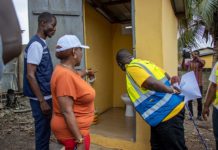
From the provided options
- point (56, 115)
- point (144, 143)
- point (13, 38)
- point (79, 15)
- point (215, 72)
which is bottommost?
point (144, 143)

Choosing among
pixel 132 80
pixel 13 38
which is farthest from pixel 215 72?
pixel 13 38

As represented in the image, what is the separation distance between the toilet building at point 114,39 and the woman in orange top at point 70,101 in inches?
71.3

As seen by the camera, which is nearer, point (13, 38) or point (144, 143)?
point (13, 38)

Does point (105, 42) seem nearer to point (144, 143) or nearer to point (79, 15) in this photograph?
point (79, 15)

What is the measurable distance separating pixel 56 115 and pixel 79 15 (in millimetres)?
2305

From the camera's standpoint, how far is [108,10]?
6602mm

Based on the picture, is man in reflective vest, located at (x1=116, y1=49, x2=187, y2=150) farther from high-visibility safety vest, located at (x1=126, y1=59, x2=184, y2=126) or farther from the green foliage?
the green foliage

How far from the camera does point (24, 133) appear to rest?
5.99 meters

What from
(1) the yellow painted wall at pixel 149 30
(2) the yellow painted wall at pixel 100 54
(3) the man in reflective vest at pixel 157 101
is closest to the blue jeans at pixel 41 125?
(3) the man in reflective vest at pixel 157 101

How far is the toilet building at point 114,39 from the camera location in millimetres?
4344

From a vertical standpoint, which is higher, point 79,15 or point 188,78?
point 79,15

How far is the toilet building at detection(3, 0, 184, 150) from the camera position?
4.34 m

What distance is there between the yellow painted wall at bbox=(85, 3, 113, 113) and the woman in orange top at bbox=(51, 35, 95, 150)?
9.69 feet

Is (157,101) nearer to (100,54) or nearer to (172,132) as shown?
(172,132)
